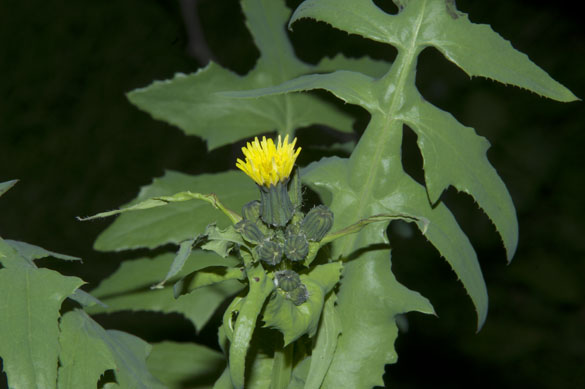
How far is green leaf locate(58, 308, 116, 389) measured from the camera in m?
0.49

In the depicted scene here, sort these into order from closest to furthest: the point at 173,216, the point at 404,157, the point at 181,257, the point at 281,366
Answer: the point at 181,257 → the point at 281,366 → the point at 173,216 → the point at 404,157

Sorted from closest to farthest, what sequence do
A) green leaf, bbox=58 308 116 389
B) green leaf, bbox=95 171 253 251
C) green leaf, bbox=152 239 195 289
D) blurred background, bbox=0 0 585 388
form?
green leaf, bbox=152 239 195 289 < green leaf, bbox=58 308 116 389 < green leaf, bbox=95 171 253 251 < blurred background, bbox=0 0 585 388

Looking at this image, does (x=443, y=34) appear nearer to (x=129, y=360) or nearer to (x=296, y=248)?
(x=296, y=248)

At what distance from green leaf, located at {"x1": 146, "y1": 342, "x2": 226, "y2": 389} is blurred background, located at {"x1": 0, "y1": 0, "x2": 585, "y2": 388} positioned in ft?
1.38

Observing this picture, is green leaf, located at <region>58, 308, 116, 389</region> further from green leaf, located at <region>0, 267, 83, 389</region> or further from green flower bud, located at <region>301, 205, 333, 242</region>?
green flower bud, located at <region>301, 205, 333, 242</region>

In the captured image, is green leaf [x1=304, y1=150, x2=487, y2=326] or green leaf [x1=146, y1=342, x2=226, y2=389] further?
green leaf [x1=146, y1=342, x2=226, y2=389]

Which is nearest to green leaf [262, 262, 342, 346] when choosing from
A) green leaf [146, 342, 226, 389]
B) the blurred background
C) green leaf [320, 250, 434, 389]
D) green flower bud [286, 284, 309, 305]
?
green flower bud [286, 284, 309, 305]

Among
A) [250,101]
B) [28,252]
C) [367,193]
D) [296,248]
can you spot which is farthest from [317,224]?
[250,101]

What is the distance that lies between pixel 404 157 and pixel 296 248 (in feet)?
3.05

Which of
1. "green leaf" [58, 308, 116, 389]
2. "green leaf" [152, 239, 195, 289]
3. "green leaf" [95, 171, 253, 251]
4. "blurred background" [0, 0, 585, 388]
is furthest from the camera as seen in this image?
"blurred background" [0, 0, 585, 388]

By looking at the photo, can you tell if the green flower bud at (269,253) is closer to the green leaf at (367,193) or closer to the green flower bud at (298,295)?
the green flower bud at (298,295)

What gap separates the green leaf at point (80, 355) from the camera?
1.61 ft

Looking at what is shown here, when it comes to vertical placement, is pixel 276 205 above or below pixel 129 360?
above

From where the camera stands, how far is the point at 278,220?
0.45 metres
